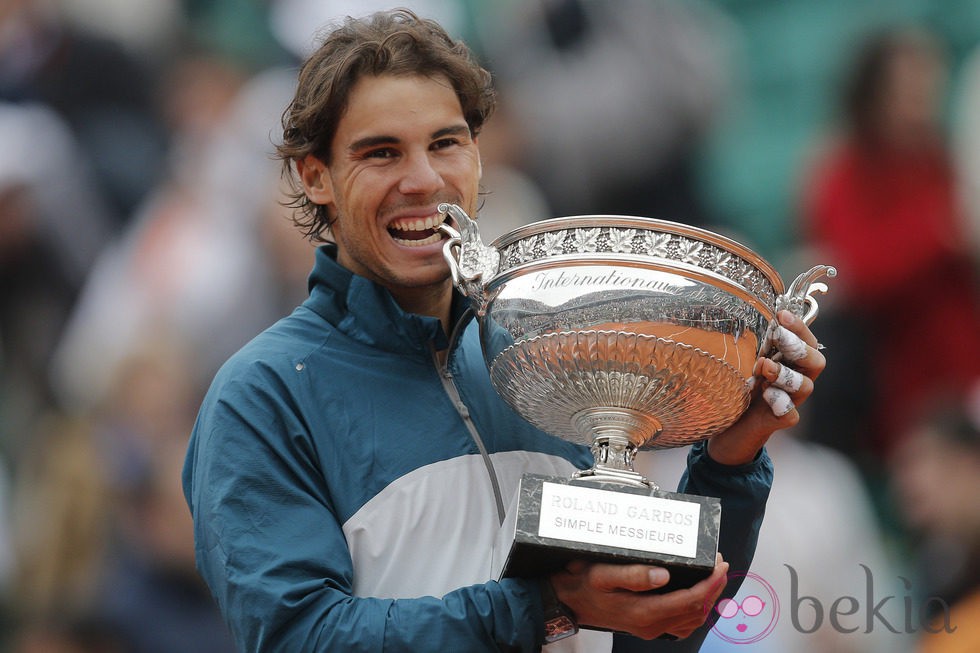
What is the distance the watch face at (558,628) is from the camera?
165 centimetres

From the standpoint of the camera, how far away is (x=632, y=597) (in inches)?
63.2

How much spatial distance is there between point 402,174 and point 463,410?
0.32 meters

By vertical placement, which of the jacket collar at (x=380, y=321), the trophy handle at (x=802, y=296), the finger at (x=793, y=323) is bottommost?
the jacket collar at (x=380, y=321)

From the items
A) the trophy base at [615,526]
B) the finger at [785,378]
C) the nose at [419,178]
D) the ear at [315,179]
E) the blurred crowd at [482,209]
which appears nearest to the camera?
the trophy base at [615,526]

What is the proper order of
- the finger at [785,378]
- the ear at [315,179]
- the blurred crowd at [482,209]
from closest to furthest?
the finger at [785,378]
the ear at [315,179]
the blurred crowd at [482,209]

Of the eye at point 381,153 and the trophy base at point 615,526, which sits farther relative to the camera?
the eye at point 381,153

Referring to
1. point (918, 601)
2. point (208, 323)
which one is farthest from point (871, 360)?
point (208, 323)

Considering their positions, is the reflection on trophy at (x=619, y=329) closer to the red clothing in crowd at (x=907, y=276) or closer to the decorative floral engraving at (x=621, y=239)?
the decorative floral engraving at (x=621, y=239)

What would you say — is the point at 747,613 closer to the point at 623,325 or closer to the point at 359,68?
the point at 623,325

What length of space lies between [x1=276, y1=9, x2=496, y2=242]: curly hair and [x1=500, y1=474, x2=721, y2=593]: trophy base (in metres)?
0.66

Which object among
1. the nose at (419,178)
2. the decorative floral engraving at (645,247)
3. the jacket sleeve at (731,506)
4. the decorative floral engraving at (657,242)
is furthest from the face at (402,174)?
the jacket sleeve at (731,506)

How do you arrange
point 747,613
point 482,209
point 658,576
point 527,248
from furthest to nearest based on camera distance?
1. point 482,209
2. point 747,613
3. point 527,248
4. point 658,576

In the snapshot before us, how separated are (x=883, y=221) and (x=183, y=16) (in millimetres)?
2760

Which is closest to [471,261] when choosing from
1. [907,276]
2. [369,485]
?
[369,485]
